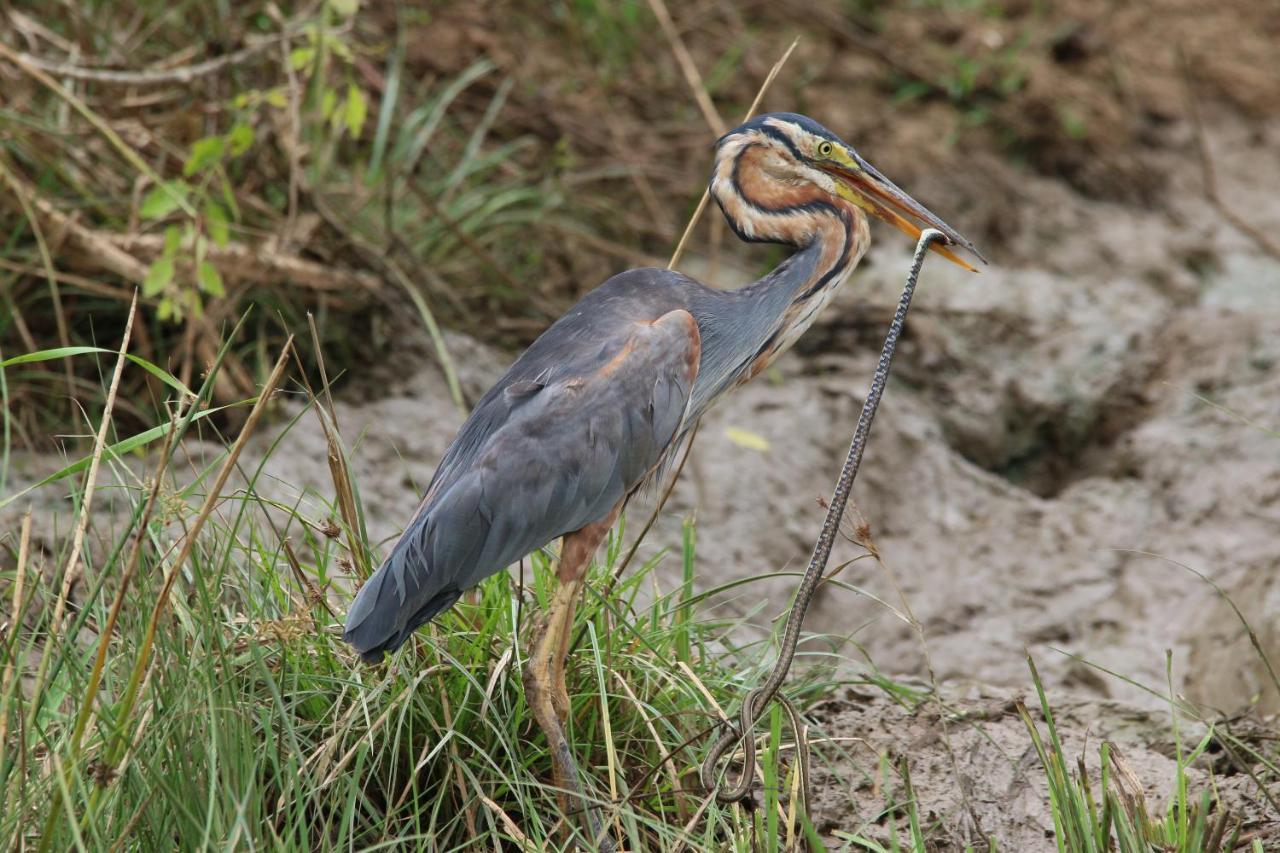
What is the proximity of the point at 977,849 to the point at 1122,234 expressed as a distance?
3717mm

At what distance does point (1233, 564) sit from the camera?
14.1 feet

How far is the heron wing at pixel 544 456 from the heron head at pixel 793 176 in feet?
1.11

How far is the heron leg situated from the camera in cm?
263

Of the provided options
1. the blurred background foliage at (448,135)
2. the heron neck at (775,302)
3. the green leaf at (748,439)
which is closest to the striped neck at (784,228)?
the heron neck at (775,302)

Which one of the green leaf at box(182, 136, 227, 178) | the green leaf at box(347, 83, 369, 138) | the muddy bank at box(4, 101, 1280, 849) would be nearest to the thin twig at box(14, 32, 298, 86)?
the green leaf at box(347, 83, 369, 138)

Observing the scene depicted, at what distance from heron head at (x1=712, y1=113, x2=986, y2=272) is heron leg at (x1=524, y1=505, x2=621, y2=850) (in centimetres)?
79

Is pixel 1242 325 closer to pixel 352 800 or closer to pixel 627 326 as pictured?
pixel 627 326

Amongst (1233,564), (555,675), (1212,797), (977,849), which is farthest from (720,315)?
(1233,564)

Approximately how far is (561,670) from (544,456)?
16.1 inches

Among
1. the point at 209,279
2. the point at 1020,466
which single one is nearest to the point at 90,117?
the point at 209,279

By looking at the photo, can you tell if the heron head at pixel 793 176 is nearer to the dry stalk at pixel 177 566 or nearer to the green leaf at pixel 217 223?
the dry stalk at pixel 177 566

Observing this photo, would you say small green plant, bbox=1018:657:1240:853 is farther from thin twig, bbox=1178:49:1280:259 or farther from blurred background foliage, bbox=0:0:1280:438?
thin twig, bbox=1178:49:1280:259

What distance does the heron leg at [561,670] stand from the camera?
263cm

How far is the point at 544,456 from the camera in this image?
277cm
